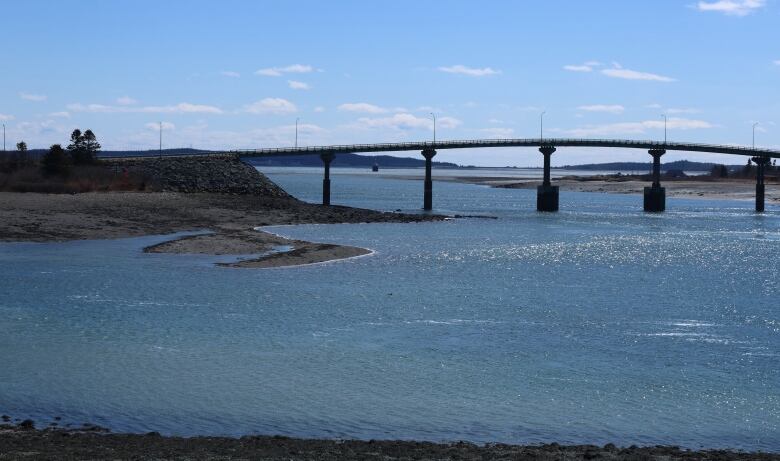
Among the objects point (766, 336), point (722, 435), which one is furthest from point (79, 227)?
point (722, 435)

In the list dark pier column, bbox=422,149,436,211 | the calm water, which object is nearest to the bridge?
dark pier column, bbox=422,149,436,211

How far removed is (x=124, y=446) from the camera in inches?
808

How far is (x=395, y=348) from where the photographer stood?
33.3 metres

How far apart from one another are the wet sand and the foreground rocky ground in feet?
114

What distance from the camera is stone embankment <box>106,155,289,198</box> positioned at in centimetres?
10994

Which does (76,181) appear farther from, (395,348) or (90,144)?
(395,348)

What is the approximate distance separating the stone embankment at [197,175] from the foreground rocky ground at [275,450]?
8808cm

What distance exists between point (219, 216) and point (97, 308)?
50027 millimetres

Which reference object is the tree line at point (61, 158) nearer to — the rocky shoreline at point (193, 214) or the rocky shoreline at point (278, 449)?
the rocky shoreline at point (193, 214)

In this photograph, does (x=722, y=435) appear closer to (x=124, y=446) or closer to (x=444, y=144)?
(x=124, y=446)

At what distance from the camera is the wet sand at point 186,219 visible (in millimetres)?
64625

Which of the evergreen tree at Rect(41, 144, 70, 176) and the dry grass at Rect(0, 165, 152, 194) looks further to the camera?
the evergreen tree at Rect(41, 144, 70, 176)

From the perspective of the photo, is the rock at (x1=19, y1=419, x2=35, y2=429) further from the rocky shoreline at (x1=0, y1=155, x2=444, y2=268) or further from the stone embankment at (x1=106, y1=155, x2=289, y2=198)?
the stone embankment at (x1=106, y1=155, x2=289, y2=198)

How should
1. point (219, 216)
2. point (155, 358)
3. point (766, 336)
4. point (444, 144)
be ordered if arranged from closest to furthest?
point (155, 358) → point (766, 336) → point (219, 216) → point (444, 144)
